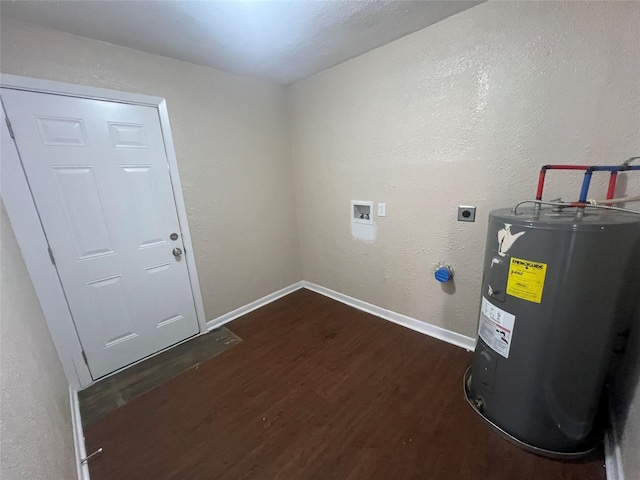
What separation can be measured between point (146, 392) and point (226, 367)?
0.55 m

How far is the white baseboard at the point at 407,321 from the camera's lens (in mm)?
2038

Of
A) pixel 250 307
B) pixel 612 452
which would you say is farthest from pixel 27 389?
pixel 612 452

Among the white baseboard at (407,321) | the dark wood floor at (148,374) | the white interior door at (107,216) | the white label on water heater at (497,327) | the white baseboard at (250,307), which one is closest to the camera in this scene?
the white label on water heater at (497,327)

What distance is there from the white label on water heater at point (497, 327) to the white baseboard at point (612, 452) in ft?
2.01

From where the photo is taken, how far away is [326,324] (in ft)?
8.11

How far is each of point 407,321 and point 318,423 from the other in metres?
1.26

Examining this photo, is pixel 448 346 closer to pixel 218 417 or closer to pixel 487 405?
pixel 487 405

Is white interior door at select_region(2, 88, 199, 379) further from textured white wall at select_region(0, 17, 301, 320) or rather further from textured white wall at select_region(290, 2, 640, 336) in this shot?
textured white wall at select_region(290, 2, 640, 336)

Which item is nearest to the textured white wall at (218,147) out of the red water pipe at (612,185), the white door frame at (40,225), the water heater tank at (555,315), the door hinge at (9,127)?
the white door frame at (40,225)

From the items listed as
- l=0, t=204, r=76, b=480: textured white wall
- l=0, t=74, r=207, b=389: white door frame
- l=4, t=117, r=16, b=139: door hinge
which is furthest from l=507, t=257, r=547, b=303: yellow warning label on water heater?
l=4, t=117, r=16, b=139: door hinge

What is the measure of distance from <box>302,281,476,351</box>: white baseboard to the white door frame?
89.2 inches

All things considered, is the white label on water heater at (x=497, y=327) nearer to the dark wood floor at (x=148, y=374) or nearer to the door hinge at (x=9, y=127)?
the dark wood floor at (x=148, y=374)

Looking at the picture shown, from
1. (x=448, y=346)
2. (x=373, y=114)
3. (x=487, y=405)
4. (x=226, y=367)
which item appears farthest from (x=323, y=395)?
(x=373, y=114)

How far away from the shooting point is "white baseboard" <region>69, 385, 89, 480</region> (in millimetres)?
1292
